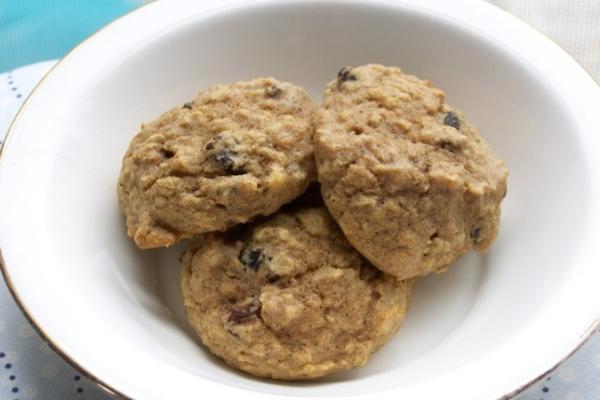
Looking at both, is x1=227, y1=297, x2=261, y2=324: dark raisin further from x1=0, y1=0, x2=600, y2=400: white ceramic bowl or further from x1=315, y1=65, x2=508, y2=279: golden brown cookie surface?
x1=315, y1=65, x2=508, y2=279: golden brown cookie surface

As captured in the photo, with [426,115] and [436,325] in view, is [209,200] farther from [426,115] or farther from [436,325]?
[436,325]

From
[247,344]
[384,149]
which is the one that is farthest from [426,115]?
[247,344]

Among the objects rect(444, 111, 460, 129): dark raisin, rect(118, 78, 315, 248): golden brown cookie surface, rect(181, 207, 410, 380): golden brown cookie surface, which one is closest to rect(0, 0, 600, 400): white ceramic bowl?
rect(181, 207, 410, 380): golden brown cookie surface

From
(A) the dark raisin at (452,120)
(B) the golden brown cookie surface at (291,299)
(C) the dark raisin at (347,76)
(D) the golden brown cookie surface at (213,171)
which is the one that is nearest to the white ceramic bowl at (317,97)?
(B) the golden brown cookie surface at (291,299)

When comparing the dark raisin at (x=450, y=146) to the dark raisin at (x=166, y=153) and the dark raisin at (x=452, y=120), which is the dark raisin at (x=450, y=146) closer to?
the dark raisin at (x=452, y=120)

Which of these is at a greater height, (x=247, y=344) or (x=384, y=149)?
(x=384, y=149)

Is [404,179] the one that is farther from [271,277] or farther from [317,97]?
[317,97]

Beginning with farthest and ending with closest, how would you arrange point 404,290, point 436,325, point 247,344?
1. point 436,325
2. point 404,290
3. point 247,344

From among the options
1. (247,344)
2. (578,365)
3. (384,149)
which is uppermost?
(384,149)
